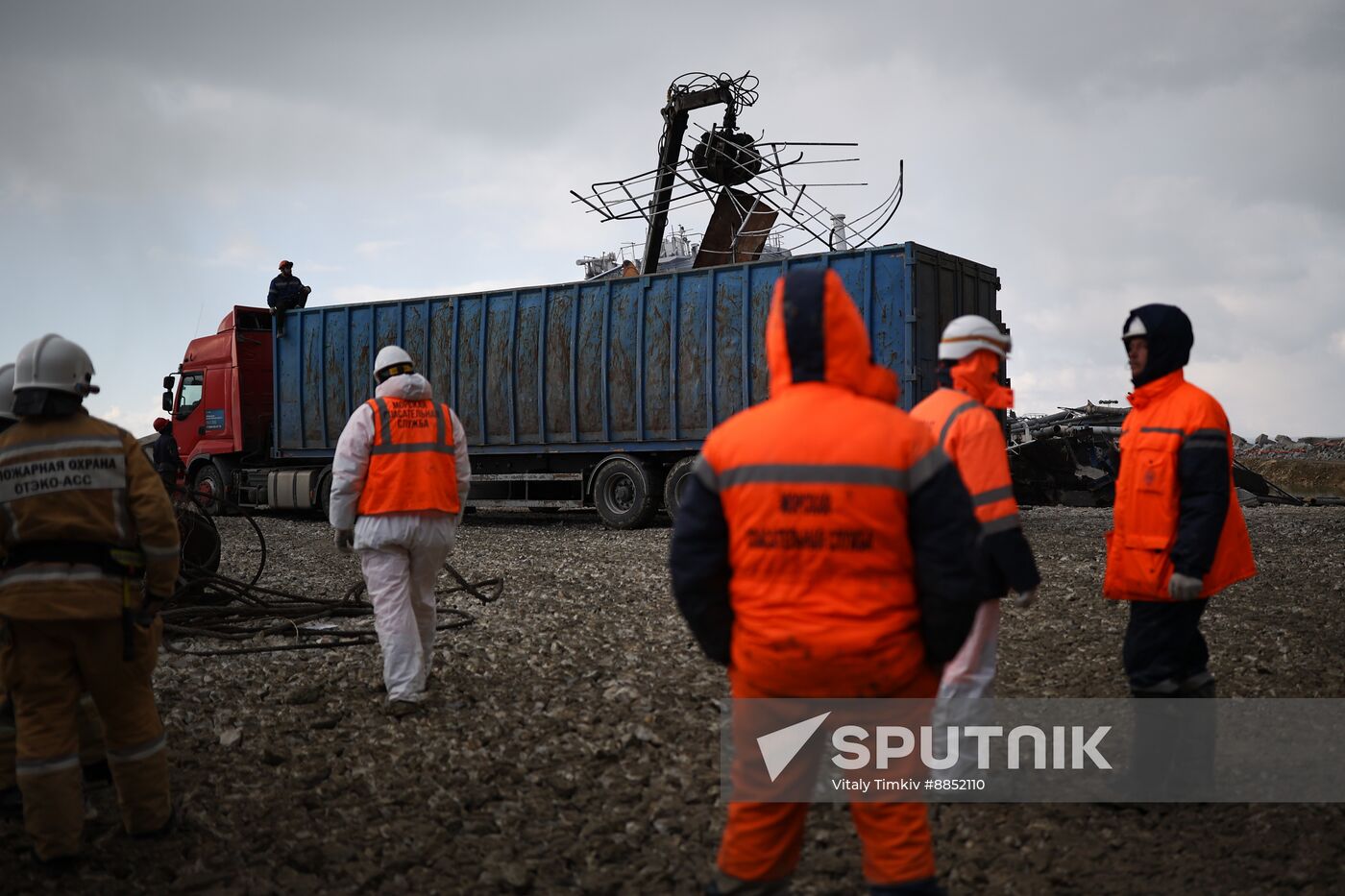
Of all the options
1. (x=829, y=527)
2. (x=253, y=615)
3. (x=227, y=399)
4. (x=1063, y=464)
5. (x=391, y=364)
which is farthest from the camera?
(x=227, y=399)

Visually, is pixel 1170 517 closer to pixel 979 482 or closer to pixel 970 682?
pixel 979 482

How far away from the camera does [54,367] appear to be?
144 inches

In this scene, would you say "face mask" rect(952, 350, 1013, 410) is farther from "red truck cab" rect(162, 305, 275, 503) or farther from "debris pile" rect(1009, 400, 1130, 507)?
"red truck cab" rect(162, 305, 275, 503)

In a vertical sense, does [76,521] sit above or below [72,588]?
above

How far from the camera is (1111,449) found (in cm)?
1669

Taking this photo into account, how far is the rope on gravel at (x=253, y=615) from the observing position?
22.4 feet

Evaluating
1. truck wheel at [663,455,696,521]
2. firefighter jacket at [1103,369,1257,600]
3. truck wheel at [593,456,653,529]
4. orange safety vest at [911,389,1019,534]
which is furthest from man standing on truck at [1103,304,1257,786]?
truck wheel at [593,456,653,529]

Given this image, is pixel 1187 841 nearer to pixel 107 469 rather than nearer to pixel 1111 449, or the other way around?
pixel 107 469

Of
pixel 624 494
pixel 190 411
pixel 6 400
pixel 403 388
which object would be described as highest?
pixel 190 411

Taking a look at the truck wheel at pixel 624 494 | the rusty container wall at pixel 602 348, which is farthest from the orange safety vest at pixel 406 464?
the truck wheel at pixel 624 494

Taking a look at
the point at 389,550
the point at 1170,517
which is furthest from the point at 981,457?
the point at 389,550

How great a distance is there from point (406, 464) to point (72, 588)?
1967 millimetres

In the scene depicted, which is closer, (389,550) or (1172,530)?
(1172,530)

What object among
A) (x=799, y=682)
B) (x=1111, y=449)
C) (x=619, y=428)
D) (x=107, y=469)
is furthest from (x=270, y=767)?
(x=1111, y=449)
